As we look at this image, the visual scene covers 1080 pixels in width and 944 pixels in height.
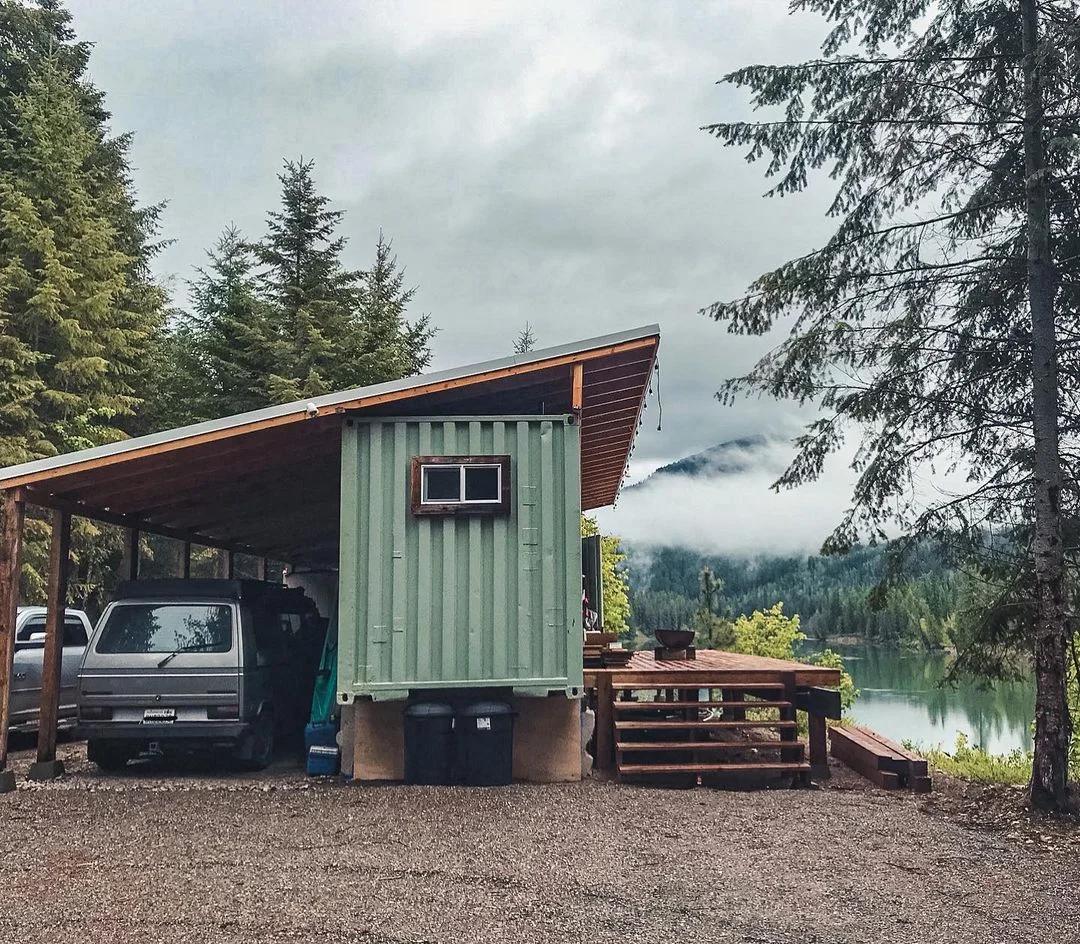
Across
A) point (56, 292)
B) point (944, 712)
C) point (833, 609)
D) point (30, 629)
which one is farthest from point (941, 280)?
point (833, 609)

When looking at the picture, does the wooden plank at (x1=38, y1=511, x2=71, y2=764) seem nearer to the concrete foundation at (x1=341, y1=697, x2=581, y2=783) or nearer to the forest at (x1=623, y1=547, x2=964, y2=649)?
the concrete foundation at (x1=341, y1=697, x2=581, y2=783)

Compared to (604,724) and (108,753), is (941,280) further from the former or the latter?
(108,753)

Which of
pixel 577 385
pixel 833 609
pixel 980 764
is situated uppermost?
pixel 577 385

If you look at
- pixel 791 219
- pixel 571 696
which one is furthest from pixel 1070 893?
pixel 791 219

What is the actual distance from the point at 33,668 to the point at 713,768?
7.24 m

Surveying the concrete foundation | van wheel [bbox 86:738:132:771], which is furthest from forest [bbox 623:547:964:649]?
van wheel [bbox 86:738:132:771]

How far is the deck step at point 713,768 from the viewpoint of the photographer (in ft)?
26.3

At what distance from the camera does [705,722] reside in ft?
27.3

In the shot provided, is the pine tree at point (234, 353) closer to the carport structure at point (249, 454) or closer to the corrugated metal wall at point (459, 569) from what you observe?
the carport structure at point (249, 454)

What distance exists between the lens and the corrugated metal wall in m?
7.69

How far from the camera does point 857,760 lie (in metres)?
8.92

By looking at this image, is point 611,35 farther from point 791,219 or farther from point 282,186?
point 282,186

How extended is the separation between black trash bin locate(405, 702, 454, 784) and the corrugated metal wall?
298mm

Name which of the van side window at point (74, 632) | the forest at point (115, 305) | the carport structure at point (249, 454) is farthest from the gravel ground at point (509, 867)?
the forest at point (115, 305)
